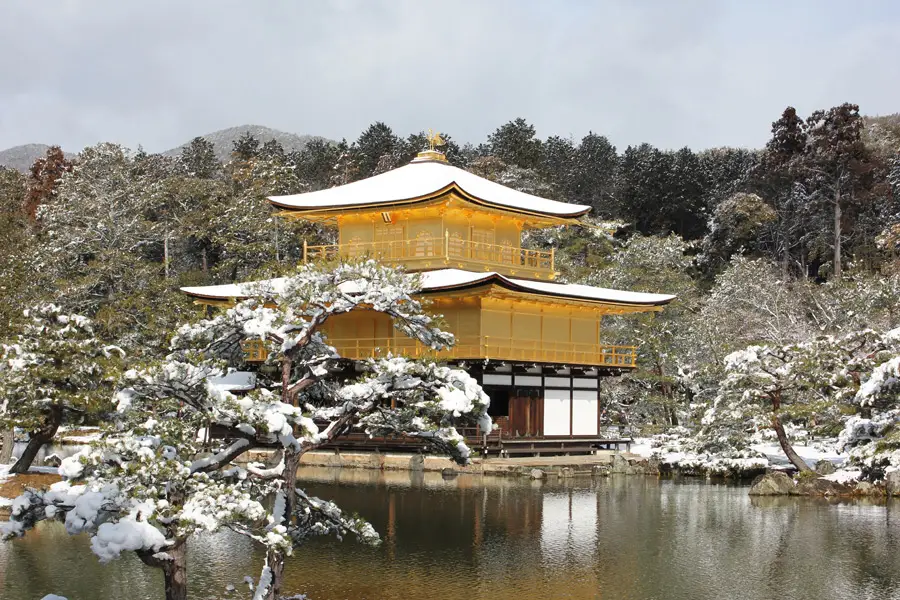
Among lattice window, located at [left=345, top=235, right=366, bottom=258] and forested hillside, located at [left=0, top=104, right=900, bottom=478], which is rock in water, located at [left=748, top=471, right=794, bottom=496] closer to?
forested hillside, located at [left=0, top=104, right=900, bottom=478]

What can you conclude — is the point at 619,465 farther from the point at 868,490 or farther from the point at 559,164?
the point at 559,164

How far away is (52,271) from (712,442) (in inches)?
1346

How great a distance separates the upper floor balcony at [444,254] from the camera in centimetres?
3653

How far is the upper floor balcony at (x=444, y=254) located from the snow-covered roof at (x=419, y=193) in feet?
5.49

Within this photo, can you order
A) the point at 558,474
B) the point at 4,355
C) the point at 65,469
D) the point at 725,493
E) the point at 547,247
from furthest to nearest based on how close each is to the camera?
the point at 547,247, the point at 558,474, the point at 725,493, the point at 4,355, the point at 65,469

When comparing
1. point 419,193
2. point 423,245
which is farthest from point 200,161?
point 419,193

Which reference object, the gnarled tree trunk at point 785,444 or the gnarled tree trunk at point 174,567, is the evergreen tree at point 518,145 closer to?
the gnarled tree trunk at point 785,444

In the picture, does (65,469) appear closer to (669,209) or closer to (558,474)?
(558,474)

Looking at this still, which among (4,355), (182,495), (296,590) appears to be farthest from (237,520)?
(4,355)

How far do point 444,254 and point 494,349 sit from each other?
4.56 m

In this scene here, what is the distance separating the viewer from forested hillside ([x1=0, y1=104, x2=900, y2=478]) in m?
30.8

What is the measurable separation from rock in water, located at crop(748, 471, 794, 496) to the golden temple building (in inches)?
356

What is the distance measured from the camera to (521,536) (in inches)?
803

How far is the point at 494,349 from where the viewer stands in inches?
1334
